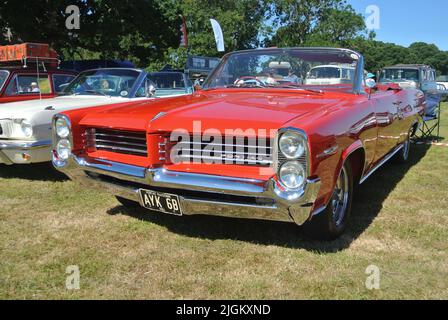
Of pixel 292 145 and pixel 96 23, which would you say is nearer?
pixel 292 145

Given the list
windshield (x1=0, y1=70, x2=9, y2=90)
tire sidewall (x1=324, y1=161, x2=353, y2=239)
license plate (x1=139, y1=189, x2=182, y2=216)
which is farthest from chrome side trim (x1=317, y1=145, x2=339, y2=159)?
windshield (x1=0, y1=70, x2=9, y2=90)

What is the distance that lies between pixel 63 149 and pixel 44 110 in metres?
1.59

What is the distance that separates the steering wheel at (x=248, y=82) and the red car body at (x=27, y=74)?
364 centimetres

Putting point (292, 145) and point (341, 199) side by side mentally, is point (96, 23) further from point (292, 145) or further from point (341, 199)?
point (292, 145)

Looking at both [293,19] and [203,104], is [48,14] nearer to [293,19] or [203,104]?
[203,104]

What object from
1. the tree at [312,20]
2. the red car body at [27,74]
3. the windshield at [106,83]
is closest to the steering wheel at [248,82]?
the windshield at [106,83]

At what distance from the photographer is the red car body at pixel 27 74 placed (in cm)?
650

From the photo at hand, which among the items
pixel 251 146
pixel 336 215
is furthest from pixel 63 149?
pixel 336 215

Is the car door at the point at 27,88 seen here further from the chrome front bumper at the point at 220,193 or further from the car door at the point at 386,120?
the car door at the point at 386,120

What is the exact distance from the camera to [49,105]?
17.4 ft

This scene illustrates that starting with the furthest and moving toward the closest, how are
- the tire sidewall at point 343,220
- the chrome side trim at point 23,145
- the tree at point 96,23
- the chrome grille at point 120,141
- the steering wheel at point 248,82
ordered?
the tree at point 96,23 → the chrome side trim at point 23,145 → the steering wheel at point 248,82 → the chrome grille at point 120,141 → the tire sidewall at point 343,220
